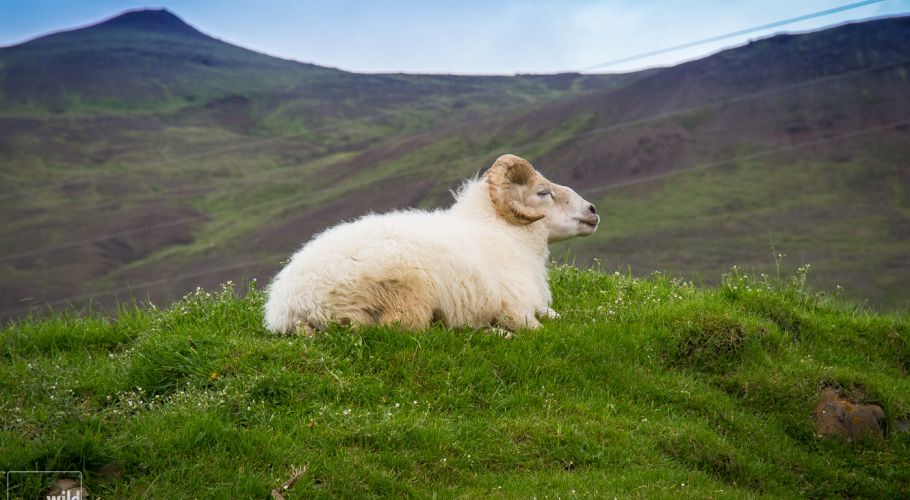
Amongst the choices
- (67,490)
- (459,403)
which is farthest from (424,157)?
(67,490)

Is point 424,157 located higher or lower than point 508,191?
lower

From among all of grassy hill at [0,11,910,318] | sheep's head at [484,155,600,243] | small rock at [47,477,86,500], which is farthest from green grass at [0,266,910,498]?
grassy hill at [0,11,910,318]

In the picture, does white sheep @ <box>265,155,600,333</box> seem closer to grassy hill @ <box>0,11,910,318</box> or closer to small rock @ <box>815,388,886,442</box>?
small rock @ <box>815,388,886,442</box>

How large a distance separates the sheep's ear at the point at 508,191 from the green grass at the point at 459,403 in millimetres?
1415

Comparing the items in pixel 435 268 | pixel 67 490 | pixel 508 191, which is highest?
pixel 508 191

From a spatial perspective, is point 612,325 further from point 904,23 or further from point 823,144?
point 904,23

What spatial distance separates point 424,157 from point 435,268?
381 feet

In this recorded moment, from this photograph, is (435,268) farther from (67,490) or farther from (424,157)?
(424,157)

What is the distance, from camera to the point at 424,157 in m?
125

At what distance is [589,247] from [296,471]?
86098mm

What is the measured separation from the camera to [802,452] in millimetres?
8484

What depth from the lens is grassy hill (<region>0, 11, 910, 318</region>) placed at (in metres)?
91.1

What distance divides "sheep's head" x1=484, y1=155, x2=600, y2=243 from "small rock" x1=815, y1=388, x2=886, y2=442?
154 inches

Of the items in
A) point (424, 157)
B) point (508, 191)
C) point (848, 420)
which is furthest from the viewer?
point (424, 157)
